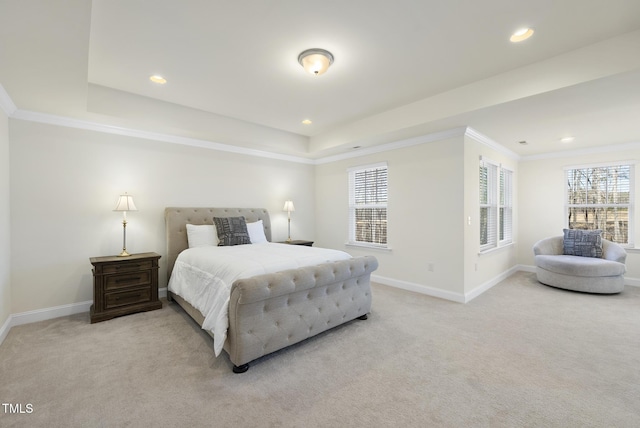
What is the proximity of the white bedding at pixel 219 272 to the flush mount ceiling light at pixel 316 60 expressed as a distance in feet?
5.97

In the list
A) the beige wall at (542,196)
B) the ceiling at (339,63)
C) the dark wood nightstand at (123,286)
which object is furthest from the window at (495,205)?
the dark wood nightstand at (123,286)

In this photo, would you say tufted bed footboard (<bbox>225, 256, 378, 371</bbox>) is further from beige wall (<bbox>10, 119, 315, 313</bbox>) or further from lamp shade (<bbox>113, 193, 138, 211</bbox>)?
beige wall (<bbox>10, 119, 315, 313</bbox>)

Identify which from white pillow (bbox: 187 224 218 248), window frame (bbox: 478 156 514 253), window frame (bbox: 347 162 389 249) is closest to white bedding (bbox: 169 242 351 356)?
white pillow (bbox: 187 224 218 248)

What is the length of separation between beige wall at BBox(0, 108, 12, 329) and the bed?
60.2 inches

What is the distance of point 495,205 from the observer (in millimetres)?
4691

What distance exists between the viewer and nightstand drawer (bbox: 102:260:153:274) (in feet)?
10.4

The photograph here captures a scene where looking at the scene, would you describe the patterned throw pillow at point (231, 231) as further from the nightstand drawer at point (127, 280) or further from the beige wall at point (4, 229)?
the beige wall at point (4, 229)

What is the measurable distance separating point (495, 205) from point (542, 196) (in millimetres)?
1529

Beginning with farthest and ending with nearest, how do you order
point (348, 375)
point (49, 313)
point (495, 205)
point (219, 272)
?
point (495, 205) < point (49, 313) < point (219, 272) < point (348, 375)

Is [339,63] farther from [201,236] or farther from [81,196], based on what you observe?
[81,196]

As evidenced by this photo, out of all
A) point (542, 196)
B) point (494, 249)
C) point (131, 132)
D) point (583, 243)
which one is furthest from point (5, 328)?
point (542, 196)

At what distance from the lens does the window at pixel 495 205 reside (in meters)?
4.42

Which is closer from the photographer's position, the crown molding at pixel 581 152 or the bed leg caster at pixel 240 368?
the bed leg caster at pixel 240 368

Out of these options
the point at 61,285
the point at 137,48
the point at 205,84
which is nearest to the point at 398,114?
the point at 205,84
